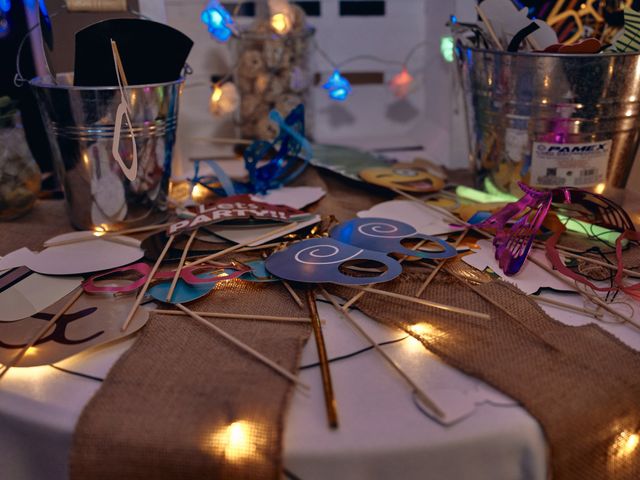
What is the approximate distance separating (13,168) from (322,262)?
507mm

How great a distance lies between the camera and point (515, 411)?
0.46m

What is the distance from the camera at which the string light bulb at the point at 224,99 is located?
1090 mm

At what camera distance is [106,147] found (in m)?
0.80

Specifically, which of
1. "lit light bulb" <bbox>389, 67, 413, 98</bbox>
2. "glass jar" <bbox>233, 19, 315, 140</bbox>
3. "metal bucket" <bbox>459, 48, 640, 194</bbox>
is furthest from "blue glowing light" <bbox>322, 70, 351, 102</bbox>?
"metal bucket" <bbox>459, 48, 640, 194</bbox>

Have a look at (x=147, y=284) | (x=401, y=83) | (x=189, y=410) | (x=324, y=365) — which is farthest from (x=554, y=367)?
(x=401, y=83)

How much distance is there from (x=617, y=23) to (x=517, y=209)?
1.29 ft

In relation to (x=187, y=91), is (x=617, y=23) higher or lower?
higher

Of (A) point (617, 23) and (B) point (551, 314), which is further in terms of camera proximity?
(A) point (617, 23)

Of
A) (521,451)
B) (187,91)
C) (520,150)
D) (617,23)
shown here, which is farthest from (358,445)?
(187,91)

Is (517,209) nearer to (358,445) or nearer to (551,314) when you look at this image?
(551,314)

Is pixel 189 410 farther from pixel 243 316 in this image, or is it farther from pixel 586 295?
pixel 586 295

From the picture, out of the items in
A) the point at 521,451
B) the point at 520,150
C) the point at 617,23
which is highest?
the point at 617,23

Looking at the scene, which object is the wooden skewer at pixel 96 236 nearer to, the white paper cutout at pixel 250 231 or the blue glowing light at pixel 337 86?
the white paper cutout at pixel 250 231

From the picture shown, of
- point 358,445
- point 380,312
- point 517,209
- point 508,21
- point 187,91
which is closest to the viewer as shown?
point 358,445
